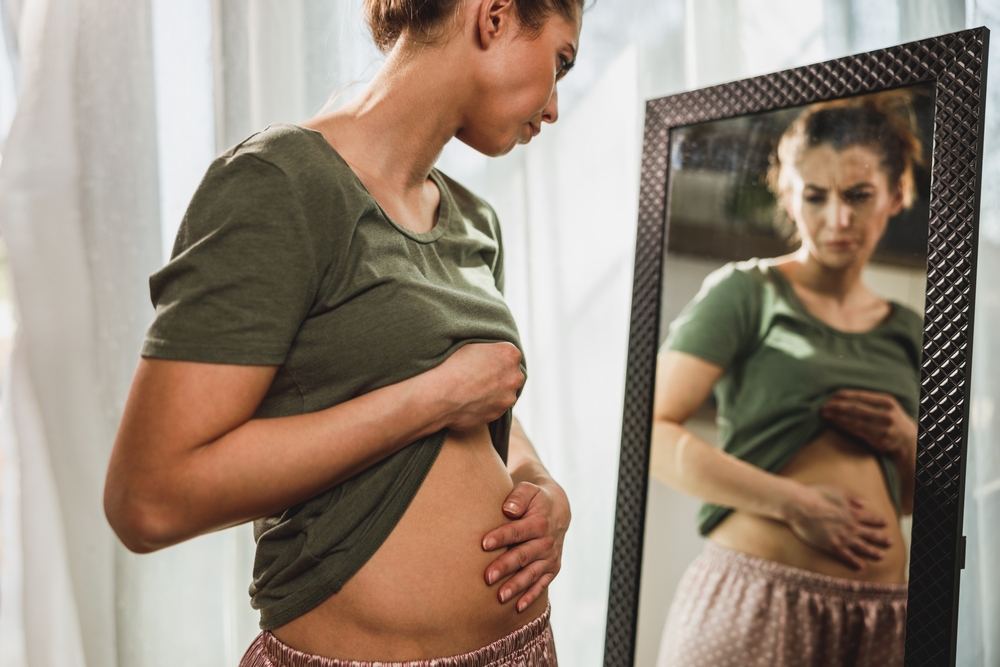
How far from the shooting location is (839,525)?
3.48 ft

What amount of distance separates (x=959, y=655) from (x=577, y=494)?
→ 0.79 metres

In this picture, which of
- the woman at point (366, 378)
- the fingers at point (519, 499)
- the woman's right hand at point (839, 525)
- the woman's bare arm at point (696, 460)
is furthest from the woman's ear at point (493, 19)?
the woman's right hand at point (839, 525)

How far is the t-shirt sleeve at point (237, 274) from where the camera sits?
60cm

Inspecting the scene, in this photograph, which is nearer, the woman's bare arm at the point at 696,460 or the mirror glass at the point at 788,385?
the mirror glass at the point at 788,385

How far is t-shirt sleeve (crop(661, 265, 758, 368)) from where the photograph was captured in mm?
1169

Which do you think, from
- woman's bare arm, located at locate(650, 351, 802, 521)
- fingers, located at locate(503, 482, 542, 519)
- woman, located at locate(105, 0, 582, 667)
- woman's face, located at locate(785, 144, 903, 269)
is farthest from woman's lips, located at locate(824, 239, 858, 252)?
fingers, located at locate(503, 482, 542, 519)

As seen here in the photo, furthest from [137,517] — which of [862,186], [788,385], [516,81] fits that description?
[862,186]

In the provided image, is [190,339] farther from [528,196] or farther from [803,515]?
[528,196]

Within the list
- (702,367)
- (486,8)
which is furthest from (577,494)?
(486,8)

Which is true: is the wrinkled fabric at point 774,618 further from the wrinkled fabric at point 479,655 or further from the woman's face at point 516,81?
the woman's face at point 516,81

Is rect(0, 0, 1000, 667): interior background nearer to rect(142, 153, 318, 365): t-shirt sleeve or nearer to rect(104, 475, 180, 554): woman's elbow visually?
rect(142, 153, 318, 365): t-shirt sleeve

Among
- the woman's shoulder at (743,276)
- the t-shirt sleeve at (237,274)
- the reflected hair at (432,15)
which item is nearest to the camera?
the t-shirt sleeve at (237,274)

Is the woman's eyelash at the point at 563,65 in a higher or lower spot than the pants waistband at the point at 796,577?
higher

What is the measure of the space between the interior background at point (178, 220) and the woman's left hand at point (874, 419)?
61 centimetres
